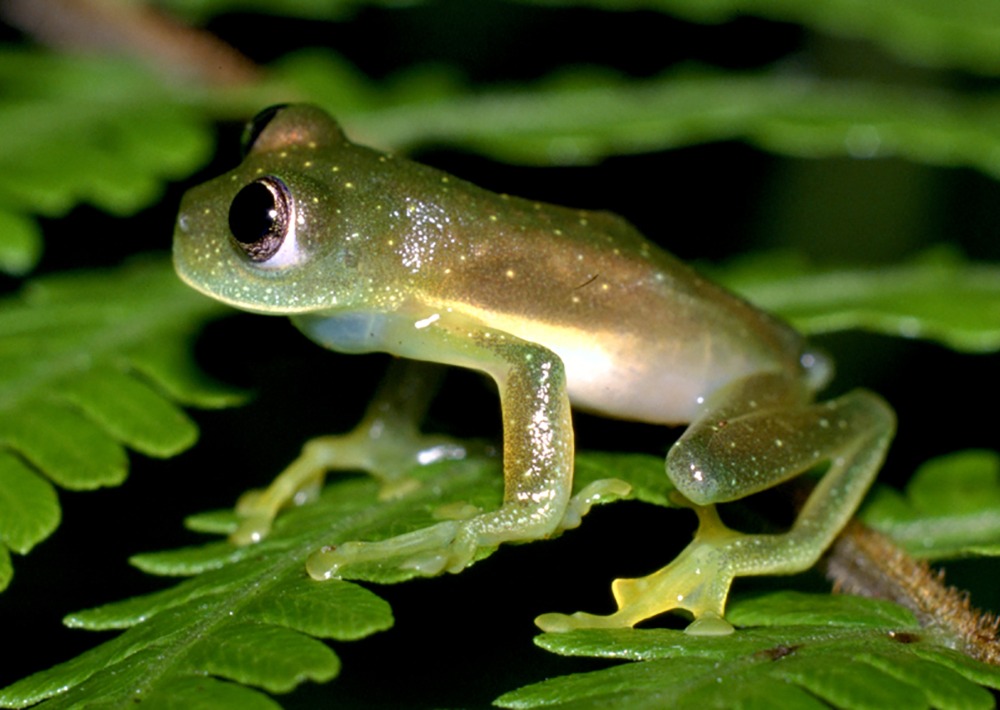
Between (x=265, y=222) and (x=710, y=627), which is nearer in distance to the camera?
(x=710, y=627)

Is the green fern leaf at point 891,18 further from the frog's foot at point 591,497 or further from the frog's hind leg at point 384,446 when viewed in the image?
the frog's foot at point 591,497

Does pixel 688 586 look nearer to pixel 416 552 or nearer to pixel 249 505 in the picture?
pixel 416 552

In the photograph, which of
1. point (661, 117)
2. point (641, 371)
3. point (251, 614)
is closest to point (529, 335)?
point (641, 371)

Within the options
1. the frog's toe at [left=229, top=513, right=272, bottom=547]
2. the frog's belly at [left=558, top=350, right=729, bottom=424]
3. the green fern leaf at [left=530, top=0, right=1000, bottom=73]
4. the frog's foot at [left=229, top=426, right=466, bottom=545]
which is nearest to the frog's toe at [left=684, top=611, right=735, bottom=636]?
the frog's belly at [left=558, top=350, right=729, bottom=424]

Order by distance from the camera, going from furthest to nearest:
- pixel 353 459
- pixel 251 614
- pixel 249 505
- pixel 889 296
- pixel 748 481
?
pixel 889 296
pixel 353 459
pixel 249 505
pixel 748 481
pixel 251 614

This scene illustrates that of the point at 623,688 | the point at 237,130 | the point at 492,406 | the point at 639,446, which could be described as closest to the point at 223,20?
the point at 237,130

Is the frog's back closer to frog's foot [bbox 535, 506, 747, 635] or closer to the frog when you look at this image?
the frog
